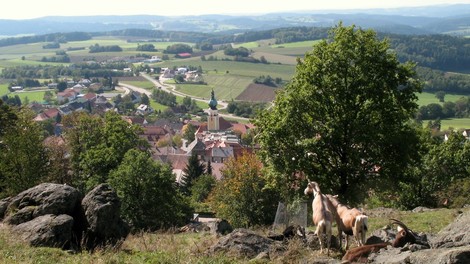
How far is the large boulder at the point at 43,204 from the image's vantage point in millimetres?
12984

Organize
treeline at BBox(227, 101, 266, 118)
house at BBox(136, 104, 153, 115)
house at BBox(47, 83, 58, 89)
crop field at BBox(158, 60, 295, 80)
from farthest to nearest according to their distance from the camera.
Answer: crop field at BBox(158, 60, 295, 80), house at BBox(47, 83, 58, 89), treeline at BBox(227, 101, 266, 118), house at BBox(136, 104, 153, 115)

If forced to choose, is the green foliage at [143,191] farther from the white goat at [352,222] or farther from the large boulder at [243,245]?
the white goat at [352,222]

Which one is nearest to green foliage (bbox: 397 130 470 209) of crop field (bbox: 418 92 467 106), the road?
crop field (bbox: 418 92 467 106)

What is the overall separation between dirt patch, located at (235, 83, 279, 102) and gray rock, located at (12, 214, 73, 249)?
135 m

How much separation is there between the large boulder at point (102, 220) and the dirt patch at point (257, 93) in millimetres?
133149

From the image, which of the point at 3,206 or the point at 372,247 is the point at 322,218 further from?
the point at 3,206

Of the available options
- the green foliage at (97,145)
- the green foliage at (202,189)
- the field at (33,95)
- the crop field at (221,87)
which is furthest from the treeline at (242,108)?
the green foliage at (97,145)

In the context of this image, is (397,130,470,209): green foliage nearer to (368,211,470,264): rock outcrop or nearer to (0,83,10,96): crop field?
(368,211,470,264): rock outcrop

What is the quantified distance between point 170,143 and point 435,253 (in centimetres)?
9675

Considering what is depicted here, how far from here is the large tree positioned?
1797cm

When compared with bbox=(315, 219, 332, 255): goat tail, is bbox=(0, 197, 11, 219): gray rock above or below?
below

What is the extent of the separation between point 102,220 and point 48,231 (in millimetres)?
1527

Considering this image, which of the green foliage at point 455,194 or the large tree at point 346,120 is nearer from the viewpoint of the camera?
the large tree at point 346,120

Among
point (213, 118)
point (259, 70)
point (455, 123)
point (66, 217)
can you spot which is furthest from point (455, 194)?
point (259, 70)
